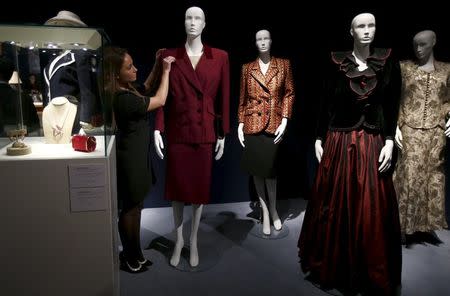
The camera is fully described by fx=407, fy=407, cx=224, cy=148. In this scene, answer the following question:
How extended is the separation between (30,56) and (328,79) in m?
1.86

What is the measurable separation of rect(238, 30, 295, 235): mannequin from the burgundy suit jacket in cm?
73

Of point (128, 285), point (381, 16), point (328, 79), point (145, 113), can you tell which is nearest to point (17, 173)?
point (145, 113)

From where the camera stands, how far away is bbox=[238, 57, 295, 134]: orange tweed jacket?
3.62 meters

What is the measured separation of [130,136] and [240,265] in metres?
1.33

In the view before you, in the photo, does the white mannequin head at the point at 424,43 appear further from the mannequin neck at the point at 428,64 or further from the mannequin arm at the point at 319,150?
the mannequin arm at the point at 319,150

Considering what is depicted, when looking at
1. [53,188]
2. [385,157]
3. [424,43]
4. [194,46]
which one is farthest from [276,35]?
[53,188]

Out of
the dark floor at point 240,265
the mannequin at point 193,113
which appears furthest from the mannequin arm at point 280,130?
the dark floor at point 240,265

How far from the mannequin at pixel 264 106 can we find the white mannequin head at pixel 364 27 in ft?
3.58

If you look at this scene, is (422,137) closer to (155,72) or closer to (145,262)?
(155,72)

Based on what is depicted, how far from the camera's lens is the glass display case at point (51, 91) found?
1974 mm

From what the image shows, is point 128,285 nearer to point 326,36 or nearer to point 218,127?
point 218,127

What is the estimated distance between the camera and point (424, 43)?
129 inches

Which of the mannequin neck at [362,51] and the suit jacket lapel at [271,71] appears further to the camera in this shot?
the suit jacket lapel at [271,71]

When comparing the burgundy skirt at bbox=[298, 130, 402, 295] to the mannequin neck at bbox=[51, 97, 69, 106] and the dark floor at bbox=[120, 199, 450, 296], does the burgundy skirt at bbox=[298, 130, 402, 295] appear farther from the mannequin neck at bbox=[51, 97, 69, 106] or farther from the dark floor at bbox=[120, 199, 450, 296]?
the mannequin neck at bbox=[51, 97, 69, 106]
